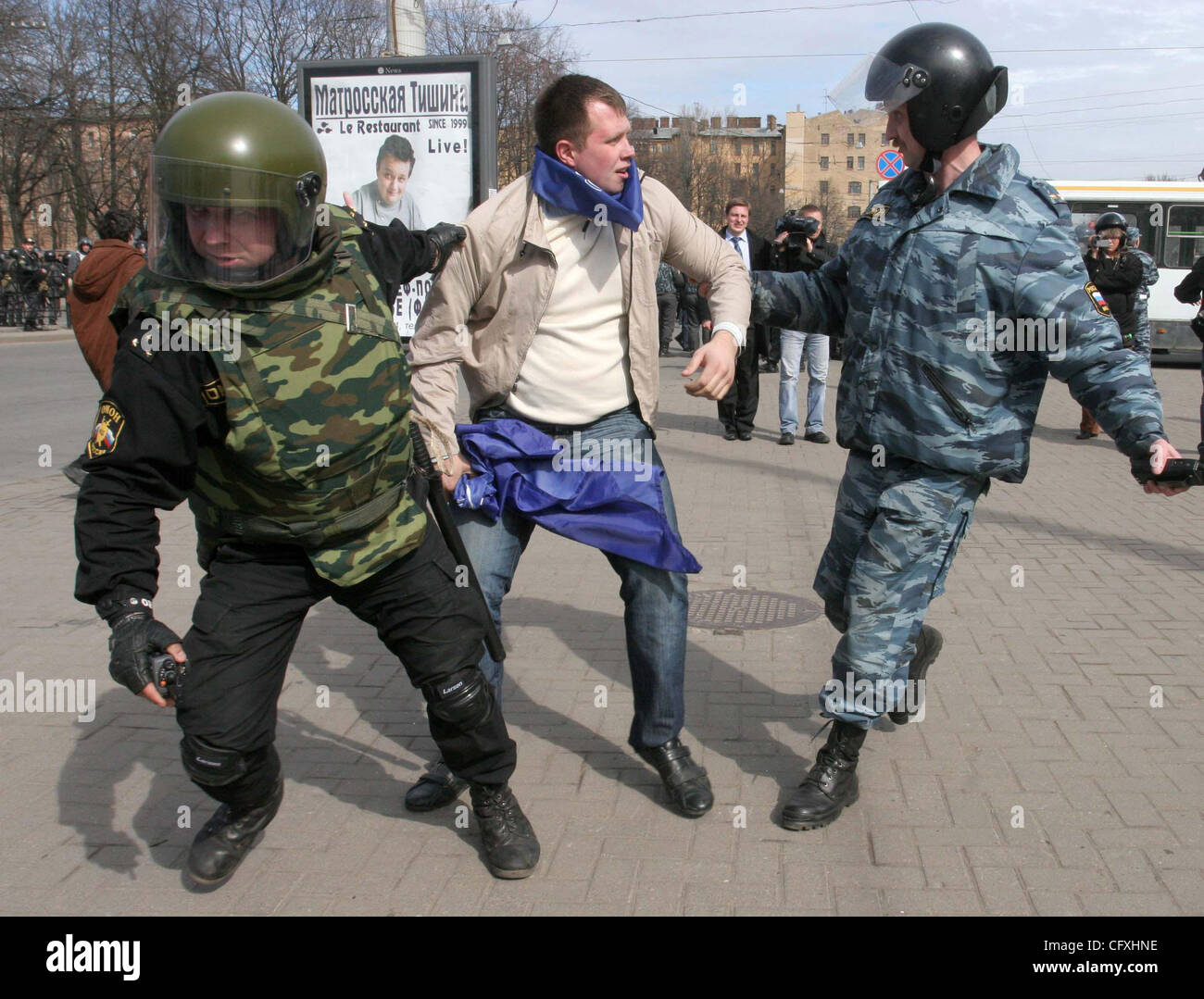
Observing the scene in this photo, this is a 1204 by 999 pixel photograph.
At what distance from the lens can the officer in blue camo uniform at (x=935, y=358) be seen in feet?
9.73

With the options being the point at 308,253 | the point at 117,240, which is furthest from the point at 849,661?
the point at 117,240

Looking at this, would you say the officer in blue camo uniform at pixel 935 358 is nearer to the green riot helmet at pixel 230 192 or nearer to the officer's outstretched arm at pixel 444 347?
the officer's outstretched arm at pixel 444 347

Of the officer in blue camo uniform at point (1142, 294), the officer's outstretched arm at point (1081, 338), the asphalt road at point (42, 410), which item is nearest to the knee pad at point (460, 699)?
the officer's outstretched arm at point (1081, 338)

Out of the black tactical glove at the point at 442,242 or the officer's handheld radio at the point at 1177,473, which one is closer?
the officer's handheld radio at the point at 1177,473

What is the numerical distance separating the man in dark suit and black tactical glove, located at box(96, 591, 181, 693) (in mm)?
7975

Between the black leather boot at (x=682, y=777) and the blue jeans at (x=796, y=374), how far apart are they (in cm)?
690

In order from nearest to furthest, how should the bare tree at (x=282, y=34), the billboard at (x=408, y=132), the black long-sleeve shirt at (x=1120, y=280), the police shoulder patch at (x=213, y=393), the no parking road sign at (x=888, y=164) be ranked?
the police shoulder patch at (x=213, y=393) → the billboard at (x=408, y=132) → the black long-sleeve shirt at (x=1120, y=280) → the no parking road sign at (x=888, y=164) → the bare tree at (x=282, y=34)

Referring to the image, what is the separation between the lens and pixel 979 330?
3021 millimetres

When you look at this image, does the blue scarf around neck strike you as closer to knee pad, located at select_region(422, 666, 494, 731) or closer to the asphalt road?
knee pad, located at select_region(422, 666, 494, 731)

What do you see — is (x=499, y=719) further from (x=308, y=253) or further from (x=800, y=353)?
(x=800, y=353)

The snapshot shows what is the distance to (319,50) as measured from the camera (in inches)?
1666

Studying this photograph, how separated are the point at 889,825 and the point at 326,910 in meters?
1.56

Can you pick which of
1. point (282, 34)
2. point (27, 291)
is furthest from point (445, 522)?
point (282, 34)
